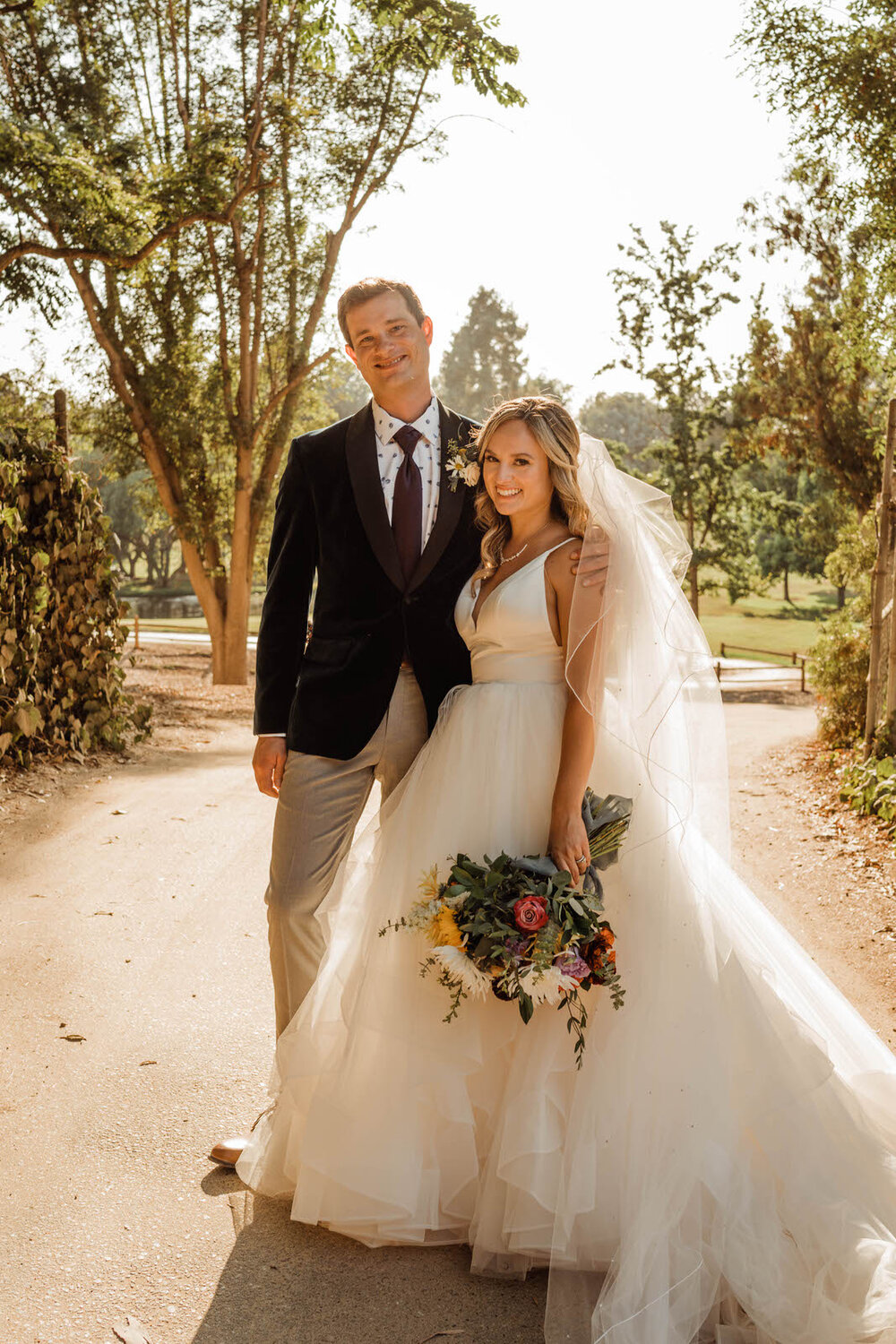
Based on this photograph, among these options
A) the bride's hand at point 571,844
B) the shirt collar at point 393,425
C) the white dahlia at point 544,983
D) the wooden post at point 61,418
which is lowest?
the white dahlia at point 544,983

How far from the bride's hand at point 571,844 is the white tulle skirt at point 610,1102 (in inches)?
5.5

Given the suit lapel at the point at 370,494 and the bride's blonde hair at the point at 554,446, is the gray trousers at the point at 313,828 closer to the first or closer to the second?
the suit lapel at the point at 370,494

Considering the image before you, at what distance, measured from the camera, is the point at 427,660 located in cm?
334

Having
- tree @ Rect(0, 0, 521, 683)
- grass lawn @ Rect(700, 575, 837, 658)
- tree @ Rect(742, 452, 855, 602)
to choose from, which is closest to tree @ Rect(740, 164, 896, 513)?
tree @ Rect(742, 452, 855, 602)

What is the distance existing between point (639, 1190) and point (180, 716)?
11992 millimetres

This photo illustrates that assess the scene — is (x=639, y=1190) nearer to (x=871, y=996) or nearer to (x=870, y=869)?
(x=871, y=996)

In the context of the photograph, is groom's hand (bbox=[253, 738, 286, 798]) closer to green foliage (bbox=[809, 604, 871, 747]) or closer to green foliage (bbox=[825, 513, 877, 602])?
green foliage (bbox=[809, 604, 871, 747])

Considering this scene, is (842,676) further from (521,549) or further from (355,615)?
(355,615)

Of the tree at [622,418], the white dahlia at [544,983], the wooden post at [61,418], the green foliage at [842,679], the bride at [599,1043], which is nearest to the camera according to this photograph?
the bride at [599,1043]

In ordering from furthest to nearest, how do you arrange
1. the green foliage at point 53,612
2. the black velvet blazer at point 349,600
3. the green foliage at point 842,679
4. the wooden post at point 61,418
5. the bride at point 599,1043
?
the green foliage at point 842,679, the wooden post at point 61,418, the green foliage at point 53,612, the black velvet blazer at point 349,600, the bride at point 599,1043

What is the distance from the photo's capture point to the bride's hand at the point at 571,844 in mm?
2918

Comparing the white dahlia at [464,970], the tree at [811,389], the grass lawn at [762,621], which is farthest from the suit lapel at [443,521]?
the grass lawn at [762,621]

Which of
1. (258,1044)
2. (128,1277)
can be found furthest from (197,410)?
(128,1277)

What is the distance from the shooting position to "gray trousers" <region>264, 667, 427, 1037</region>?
324 cm
